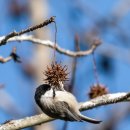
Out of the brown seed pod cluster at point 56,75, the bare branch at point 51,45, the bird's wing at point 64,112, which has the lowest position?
the bird's wing at point 64,112

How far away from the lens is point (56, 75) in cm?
309

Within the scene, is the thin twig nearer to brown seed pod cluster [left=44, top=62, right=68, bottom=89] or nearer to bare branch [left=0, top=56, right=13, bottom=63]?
brown seed pod cluster [left=44, top=62, right=68, bottom=89]

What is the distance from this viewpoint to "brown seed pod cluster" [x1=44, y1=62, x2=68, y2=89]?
305cm

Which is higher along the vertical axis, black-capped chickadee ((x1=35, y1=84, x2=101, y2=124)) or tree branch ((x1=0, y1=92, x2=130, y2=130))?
tree branch ((x1=0, y1=92, x2=130, y2=130))

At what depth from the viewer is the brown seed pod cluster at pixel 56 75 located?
305cm

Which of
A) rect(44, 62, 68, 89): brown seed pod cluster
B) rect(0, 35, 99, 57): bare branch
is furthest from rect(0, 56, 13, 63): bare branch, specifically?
rect(44, 62, 68, 89): brown seed pod cluster

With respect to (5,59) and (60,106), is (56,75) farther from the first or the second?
(5,59)

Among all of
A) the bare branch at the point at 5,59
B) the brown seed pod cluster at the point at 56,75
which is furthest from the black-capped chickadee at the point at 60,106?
the bare branch at the point at 5,59

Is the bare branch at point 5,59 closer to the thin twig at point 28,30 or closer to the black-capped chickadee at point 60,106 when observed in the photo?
the thin twig at point 28,30

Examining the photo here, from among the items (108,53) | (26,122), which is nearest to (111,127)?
(108,53)

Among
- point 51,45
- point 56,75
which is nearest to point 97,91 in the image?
point 51,45

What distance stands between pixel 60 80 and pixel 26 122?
1.07ft

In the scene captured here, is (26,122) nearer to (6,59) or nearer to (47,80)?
(47,80)

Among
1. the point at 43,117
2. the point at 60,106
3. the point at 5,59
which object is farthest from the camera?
the point at 5,59
